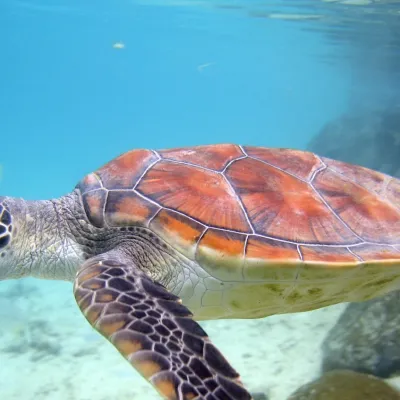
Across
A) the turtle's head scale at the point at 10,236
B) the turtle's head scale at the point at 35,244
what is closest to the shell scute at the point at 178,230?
the turtle's head scale at the point at 35,244

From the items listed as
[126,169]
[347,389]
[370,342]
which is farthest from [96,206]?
[370,342]

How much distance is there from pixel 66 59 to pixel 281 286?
90.5m

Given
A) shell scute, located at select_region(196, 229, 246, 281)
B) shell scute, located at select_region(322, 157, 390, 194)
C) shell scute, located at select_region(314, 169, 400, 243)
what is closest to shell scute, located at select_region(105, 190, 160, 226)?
shell scute, located at select_region(196, 229, 246, 281)

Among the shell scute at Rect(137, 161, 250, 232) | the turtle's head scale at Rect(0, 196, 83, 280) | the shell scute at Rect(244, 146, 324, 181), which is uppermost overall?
the shell scute at Rect(244, 146, 324, 181)

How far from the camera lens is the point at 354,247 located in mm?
3084

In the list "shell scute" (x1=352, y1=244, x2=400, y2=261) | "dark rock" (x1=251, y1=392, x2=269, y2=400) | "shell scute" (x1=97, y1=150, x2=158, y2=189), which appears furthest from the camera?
"dark rock" (x1=251, y1=392, x2=269, y2=400)

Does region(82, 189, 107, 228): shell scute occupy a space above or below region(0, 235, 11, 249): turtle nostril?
above

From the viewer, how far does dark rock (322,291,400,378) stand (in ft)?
16.3

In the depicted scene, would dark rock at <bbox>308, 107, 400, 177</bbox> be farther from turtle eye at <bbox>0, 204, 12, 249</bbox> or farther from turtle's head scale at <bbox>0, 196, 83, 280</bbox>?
turtle eye at <bbox>0, 204, 12, 249</bbox>

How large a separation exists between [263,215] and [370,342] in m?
3.18

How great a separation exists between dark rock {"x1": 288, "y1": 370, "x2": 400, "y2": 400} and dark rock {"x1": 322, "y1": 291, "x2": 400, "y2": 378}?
56cm

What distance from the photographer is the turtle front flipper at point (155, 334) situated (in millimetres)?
1986

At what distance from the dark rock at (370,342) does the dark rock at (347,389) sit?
1.84 ft

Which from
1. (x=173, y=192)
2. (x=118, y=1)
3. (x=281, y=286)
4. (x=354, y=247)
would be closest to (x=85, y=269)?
(x=173, y=192)
